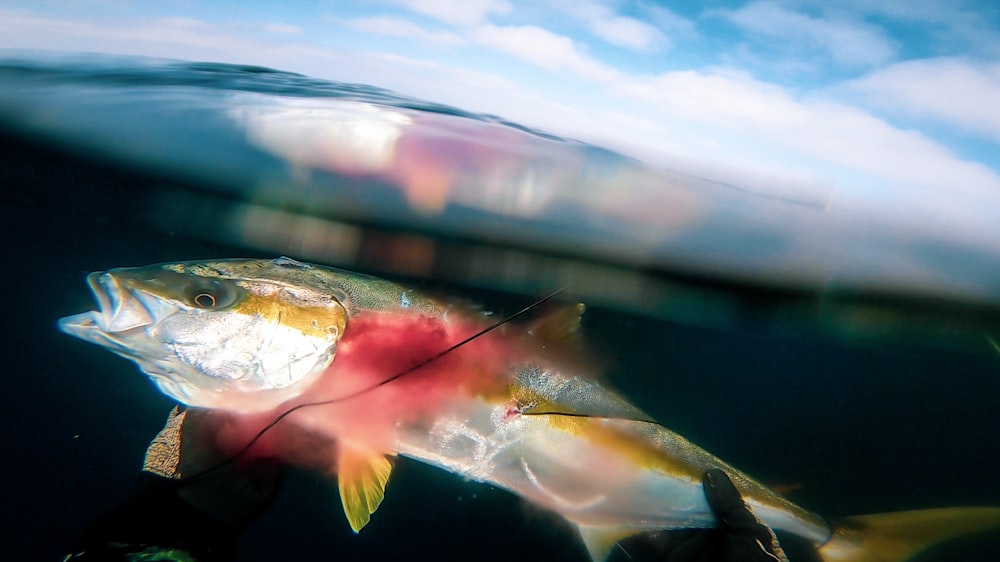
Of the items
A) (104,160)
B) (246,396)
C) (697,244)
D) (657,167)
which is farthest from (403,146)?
(104,160)

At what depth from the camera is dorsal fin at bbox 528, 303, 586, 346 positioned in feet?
8.73

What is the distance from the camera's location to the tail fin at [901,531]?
3.23m

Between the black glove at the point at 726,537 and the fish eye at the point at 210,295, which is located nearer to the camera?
the fish eye at the point at 210,295

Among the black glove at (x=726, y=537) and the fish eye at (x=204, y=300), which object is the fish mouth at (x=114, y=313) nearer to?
the fish eye at (x=204, y=300)

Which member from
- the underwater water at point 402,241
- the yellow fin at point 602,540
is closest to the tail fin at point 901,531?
the underwater water at point 402,241

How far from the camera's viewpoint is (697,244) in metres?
6.65

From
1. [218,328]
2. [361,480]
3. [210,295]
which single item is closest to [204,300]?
[210,295]

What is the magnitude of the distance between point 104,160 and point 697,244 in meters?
11.3

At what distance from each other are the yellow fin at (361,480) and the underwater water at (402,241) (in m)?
1.25

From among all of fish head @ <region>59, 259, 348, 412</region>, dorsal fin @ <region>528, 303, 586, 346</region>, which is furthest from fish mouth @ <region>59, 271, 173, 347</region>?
dorsal fin @ <region>528, 303, 586, 346</region>

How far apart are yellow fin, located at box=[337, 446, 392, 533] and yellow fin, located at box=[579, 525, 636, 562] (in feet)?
5.13

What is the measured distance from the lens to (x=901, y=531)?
333cm

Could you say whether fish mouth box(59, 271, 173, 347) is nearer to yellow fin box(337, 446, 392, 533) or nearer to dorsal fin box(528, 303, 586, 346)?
yellow fin box(337, 446, 392, 533)

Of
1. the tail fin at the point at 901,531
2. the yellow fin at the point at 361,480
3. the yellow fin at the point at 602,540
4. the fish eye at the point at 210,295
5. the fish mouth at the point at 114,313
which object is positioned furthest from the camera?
the tail fin at the point at 901,531
